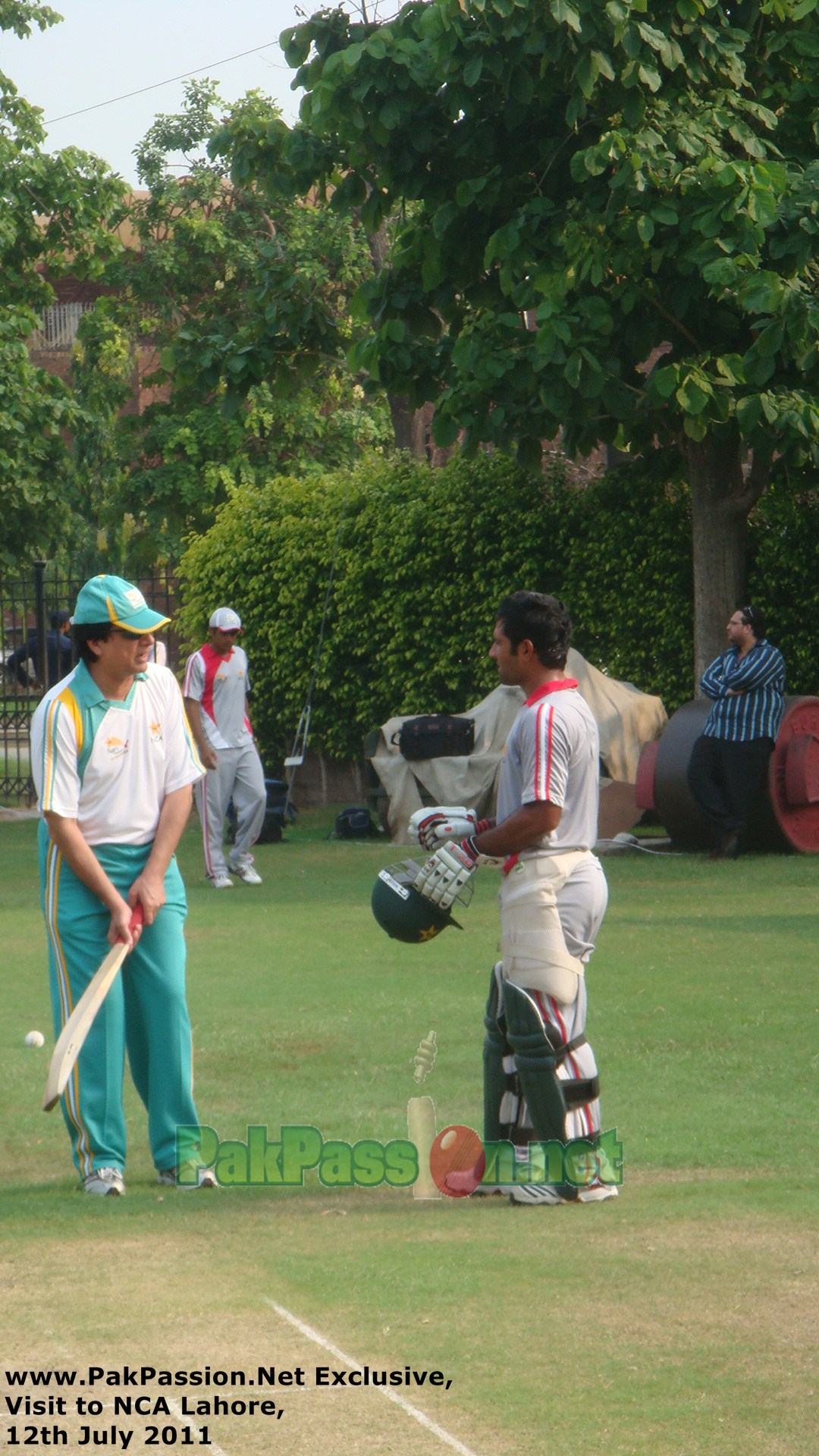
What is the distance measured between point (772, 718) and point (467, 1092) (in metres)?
7.94

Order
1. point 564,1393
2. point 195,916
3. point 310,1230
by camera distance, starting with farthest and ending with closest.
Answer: point 195,916 → point 310,1230 → point 564,1393

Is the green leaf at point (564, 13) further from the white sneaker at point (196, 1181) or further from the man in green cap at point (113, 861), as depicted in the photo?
the white sneaker at point (196, 1181)

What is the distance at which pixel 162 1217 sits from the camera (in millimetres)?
5586

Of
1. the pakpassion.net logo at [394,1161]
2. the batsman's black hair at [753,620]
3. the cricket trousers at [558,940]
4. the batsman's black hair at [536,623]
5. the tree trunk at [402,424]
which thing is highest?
the tree trunk at [402,424]

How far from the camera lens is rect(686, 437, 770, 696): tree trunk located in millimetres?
16125

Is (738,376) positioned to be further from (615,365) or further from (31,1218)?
(31,1218)

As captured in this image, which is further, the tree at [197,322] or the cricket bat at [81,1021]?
the tree at [197,322]

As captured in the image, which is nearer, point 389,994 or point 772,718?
point 389,994

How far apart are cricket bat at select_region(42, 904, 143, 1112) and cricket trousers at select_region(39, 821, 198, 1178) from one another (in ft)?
0.36

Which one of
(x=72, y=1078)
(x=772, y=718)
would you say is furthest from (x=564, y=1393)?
(x=772, y=718)

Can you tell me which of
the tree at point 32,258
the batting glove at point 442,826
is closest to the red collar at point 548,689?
the batting glove at point 442,826

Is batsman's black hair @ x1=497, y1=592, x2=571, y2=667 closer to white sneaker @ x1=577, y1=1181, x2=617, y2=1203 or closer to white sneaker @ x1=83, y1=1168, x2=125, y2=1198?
white sneaker @ x1=577, y1=1181, x2=617, y2=1203

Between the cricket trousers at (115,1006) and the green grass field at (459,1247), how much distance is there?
0.22 metres

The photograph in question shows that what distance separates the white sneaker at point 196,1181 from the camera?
598 cm
